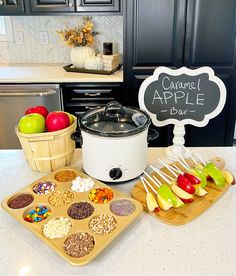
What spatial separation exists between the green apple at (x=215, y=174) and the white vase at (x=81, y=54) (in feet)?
6.33

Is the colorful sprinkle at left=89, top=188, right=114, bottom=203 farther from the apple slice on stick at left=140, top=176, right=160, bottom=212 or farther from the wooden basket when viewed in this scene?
the wooden basket

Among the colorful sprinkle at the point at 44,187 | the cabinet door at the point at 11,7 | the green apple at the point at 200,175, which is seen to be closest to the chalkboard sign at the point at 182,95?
the green apple at the point at 200,175

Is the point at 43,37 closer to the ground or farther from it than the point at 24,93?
farther from it

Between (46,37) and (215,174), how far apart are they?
8.11 ft

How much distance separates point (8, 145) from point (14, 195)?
6.25 feet

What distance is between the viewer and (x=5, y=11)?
104 inches

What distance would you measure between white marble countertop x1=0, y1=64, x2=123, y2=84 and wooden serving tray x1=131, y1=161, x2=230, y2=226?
5.30 feet

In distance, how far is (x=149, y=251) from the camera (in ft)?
2.78

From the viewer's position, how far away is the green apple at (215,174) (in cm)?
110

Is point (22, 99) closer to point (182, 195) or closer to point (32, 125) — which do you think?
point (32, 125)

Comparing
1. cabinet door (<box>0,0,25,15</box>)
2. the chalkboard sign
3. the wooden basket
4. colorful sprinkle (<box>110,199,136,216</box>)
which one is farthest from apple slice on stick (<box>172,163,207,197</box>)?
cabinet door (<box>0,0,25,15</box>)

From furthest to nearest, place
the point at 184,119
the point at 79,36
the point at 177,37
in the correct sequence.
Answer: the point at 79,36
the point at 177,37
the point at 184,119

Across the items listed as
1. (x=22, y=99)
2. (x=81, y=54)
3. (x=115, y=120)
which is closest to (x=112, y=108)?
(x=115, y=120)

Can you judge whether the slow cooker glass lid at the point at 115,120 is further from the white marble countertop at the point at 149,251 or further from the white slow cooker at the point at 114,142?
the white marble countertop at the point at 149,251
